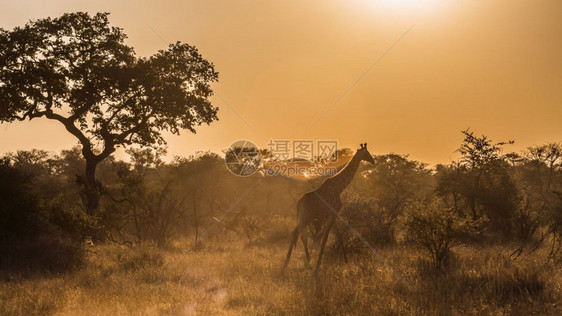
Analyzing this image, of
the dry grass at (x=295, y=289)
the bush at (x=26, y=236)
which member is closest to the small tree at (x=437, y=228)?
the dry grass at (x=295, y=289)

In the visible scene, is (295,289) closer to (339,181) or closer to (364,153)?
(339,181)

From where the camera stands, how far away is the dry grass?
7.56m

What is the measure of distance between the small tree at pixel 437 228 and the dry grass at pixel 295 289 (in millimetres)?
513

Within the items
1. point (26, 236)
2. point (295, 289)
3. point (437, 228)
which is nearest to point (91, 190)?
point (26, 236)

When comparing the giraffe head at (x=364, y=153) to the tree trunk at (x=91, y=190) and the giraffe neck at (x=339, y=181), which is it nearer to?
the giraffe neck at (x=339, y=181)

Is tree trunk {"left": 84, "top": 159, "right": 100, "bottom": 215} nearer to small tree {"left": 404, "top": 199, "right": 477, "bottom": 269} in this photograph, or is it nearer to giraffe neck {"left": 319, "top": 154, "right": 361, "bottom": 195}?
giraffe neck {"left": 319, "top": 154, "right": 361, "bottom": 195}

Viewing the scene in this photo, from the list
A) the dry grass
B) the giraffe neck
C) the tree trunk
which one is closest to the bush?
the dry grass

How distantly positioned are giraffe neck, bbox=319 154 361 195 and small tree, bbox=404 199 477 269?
95.4 inches

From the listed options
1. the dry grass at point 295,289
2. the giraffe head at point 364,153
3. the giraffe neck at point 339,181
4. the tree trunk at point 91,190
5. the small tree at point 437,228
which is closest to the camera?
the dry grass at point 295,289

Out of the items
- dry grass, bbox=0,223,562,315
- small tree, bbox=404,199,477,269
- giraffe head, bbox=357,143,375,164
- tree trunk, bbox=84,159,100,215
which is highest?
giraffe head, bbox=357,143,375,164

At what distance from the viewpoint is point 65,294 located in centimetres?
885

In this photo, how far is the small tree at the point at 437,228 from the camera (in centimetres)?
1119

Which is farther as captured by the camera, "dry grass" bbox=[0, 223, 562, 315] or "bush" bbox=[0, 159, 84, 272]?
"bush" bbox=[0, 159, 84, 272]

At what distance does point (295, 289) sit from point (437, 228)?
5.18 m
